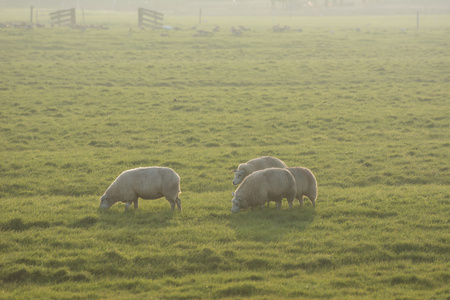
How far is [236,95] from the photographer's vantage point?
2900 cm

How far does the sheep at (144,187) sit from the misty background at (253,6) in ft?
272

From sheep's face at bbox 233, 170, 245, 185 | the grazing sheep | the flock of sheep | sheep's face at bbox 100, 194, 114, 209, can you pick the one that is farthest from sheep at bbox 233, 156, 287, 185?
sheep's face at bbox 100, 194, 114, 209

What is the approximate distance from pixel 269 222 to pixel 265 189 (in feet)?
2.92

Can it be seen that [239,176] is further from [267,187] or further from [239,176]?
[267,187]

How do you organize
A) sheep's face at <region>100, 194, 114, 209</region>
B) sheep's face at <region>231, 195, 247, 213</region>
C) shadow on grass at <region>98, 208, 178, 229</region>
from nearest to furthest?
shadow on grass at <region>98, 208, 178, 229</region>, sheep's face at <region>231, 195, 247, 213</region>, sheep's face at <region>100, 194, 114, 209</region>

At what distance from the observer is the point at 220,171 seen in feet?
54.9

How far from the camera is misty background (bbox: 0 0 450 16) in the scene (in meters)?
97.7

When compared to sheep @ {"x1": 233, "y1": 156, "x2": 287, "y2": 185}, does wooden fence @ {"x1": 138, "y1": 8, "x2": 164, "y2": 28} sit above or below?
above

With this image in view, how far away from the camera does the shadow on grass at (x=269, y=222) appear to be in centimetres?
1143

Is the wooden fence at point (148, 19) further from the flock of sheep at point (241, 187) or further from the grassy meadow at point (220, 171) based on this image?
the flock of sheep at point (241, 187)

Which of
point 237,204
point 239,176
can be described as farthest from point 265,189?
point 239,176

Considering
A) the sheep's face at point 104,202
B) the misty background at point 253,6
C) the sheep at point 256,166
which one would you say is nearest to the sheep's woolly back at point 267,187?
the sheep at point 256,166

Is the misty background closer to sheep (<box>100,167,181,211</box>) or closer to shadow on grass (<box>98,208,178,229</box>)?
sheep (<box>100,167,181,211</box>)

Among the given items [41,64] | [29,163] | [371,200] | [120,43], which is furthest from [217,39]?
[371,200]
